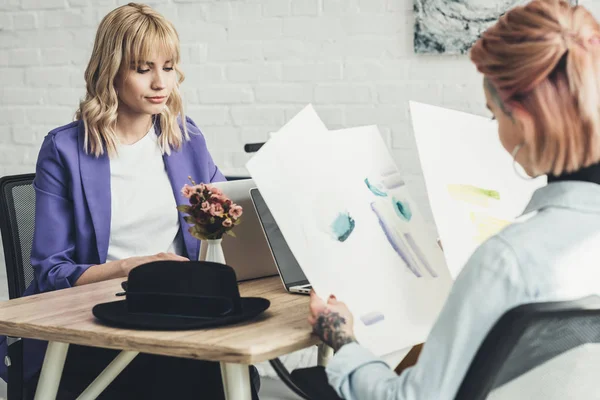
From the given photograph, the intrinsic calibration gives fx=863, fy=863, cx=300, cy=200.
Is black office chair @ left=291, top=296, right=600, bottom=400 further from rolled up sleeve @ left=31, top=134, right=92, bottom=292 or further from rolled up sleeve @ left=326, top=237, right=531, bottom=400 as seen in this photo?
rolled up sleeve @ left=31, top=134, right=92, bottom=292

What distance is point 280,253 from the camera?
174cm

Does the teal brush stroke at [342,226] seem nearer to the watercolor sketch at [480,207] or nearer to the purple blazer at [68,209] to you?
the watercolor sketch at [480,207]

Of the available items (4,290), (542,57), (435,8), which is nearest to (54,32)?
(4,290)

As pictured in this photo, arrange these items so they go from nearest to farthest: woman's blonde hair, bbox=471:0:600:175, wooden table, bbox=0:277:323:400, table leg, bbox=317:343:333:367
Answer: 1. woman's blonde hair, bbox=471:0:600:175
2. wooden table, bbox=0:277:323:400
3. table leg, bbox=317:343:333:367

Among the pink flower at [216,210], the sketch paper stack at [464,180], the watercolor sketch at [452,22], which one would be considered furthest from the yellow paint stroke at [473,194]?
the watercolor sketch at [452,22]

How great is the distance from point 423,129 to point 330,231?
0.33 m

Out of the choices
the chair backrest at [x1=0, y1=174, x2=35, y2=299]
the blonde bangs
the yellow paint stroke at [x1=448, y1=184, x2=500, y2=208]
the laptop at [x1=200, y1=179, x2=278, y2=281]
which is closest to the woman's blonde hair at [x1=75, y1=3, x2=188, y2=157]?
the blonde bangs

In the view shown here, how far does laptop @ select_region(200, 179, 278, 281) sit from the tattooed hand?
0.47 m

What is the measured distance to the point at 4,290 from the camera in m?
3.65

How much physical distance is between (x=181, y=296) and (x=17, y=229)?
855mm

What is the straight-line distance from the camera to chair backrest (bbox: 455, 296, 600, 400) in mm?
979

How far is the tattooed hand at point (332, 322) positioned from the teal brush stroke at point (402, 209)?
0.36 m

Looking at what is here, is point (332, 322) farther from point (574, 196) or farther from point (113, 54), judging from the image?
point (113, 54)

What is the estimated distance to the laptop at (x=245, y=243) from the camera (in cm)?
181
